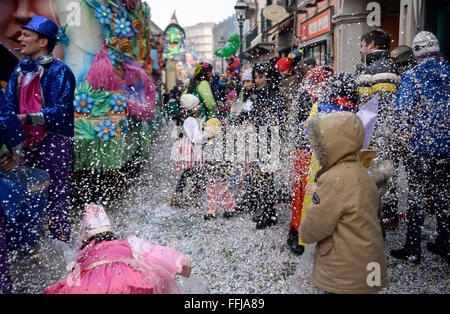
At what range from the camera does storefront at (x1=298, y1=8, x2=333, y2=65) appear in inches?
386

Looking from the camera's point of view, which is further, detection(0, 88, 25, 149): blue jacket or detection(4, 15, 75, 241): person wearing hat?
detection(4, 15, 75, 241): person wearing hat

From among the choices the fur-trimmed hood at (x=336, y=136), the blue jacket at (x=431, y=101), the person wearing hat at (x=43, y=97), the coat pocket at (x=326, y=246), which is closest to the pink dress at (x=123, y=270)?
the coat pocket at (x=326, y=246)

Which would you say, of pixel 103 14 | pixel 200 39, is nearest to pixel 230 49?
pixel 103 14

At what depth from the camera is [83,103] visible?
4203mm

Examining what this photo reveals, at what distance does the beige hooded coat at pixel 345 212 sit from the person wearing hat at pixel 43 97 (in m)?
2.17

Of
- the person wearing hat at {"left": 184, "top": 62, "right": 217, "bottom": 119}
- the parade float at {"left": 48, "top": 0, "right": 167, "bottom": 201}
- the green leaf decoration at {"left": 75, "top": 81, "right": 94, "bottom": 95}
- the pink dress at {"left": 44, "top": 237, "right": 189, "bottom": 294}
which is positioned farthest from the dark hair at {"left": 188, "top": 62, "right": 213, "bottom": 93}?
the pink dress at {"left": 44, "top": 237, "right": 189, "bottom": 294}

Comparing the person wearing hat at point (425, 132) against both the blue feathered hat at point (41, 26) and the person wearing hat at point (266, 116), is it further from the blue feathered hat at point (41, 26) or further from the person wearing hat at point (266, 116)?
the blue feathered hat at point (41, 26)

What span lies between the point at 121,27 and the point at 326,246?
397 centimetres

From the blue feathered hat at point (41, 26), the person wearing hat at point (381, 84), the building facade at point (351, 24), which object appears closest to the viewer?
the blue feathered hat at point (41, 26)

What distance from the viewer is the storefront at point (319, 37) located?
980 cm

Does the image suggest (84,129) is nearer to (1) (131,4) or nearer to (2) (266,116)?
(2) (266,116)

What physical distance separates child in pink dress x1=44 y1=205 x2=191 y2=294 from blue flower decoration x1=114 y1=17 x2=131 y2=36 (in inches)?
123

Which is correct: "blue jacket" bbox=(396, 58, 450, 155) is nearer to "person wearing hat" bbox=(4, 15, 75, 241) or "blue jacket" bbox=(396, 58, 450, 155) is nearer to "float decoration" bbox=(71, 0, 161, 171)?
"person wearing hat" bbox=(4, 15, 75, 241)
